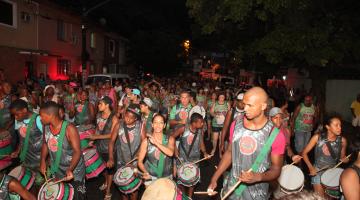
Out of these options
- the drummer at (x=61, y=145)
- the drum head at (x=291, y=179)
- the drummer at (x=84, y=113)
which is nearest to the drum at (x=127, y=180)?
the drummer at (x=61, y=145)

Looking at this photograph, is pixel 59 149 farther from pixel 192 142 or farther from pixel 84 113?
pixel 84 113

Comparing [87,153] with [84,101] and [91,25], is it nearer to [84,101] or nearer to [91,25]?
[84,101]

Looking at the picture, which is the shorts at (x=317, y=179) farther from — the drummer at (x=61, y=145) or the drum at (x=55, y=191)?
the drum at (x=55, y=191)

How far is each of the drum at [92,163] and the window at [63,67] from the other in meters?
21.6

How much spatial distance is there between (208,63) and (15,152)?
97.1m

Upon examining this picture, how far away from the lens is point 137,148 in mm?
5848

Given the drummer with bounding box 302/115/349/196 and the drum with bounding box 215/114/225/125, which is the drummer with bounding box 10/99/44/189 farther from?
the drum with bounding box 215/114/225/125

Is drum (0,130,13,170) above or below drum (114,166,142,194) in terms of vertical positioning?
above

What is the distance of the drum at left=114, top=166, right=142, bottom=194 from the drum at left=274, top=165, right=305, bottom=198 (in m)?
1.99

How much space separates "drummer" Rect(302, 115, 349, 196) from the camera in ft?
19.5

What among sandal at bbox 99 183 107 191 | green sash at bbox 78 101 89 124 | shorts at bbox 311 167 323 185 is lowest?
sandal at bbox 99 183 107 191

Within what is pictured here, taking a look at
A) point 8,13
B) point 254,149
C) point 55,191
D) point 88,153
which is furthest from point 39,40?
point 254,149

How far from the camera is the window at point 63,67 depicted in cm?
2680

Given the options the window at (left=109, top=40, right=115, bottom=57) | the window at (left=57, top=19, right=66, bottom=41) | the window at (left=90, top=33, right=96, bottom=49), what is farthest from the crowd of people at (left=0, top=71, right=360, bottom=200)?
the window at (left=109, top=40, right=115, bottom=57)
